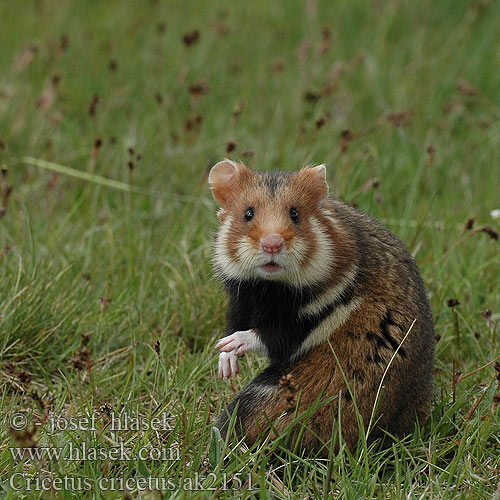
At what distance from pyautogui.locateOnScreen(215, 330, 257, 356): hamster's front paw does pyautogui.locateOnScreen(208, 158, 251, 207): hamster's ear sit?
2.02ft

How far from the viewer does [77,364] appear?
142 inches

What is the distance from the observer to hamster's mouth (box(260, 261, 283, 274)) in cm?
337

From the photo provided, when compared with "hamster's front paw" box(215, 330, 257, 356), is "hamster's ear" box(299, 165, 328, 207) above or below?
above

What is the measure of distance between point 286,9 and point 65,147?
3.49 meters

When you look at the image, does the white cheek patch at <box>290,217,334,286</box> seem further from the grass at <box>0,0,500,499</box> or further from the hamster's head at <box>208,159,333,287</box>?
the grass at <box>0,0,500,499</box>

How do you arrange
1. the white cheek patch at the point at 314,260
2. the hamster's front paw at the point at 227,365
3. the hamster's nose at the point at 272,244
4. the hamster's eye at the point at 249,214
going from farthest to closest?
the hamster's front paw at the point at 227,365 < the hamster's eye at the point at 249,214 < the white cheek patch at the point at 314,260 < the hamster's nose at the point at 272,244

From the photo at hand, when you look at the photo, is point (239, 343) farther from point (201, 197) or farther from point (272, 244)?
point (201, 197)

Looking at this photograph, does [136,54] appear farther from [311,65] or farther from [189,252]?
[189,252]

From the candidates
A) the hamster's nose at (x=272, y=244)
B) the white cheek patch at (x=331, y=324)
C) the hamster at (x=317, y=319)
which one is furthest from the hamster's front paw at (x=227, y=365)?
the hamster's nose at (x=272, y=244)

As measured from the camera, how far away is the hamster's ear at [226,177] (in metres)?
3.75

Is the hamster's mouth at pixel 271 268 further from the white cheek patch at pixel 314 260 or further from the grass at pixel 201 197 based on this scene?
the grass at pixel 201 197

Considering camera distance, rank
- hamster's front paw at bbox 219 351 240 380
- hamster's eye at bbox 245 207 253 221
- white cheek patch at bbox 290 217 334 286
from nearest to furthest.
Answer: white cheek patch at bbox 290 217 334 286 → hamster's eye at bbox 245 207 253 221 → hamster's front paw at bbox 219 351 240 380

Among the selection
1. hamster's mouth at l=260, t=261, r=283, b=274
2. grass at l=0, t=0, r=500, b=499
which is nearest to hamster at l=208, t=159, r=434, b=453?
hamster's mouth at l=260, t=261, r=283, b=274

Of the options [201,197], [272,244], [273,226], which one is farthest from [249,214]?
[201,197]
